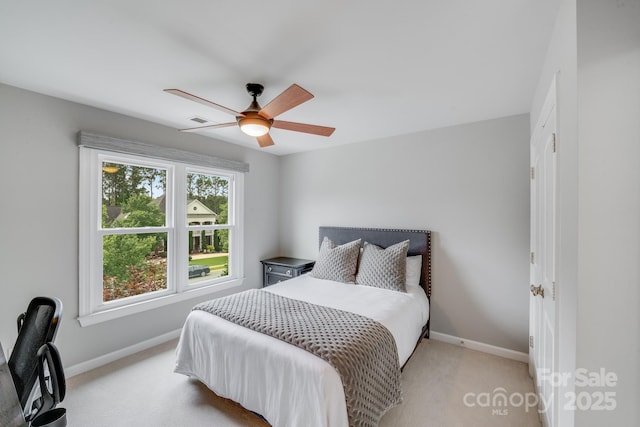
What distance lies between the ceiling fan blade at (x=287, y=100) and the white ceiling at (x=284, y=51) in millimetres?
276

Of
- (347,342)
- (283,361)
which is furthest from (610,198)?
(283,361)

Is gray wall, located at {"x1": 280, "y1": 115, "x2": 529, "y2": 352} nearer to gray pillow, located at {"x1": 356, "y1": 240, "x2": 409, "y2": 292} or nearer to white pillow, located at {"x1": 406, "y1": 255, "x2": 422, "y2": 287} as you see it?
white pillow, located at {"x1": 406, "y1": 255, "x2": 422, "y2": 287}

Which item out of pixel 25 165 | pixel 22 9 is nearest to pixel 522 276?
pixel 22 9

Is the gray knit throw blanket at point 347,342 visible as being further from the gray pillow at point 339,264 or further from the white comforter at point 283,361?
the gray pillow at point 339,264

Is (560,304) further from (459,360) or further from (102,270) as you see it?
(102,270)

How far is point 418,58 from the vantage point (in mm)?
1707

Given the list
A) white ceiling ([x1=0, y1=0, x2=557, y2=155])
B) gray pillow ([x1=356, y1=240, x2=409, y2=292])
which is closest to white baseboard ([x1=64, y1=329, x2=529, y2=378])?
gray pillow ([x1=356, y1=240, x2=409, y2=292])

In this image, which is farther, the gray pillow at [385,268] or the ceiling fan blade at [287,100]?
the gray pillow at [385,268]

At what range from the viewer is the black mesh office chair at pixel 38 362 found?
4.09 feet

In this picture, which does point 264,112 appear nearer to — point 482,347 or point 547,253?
point 547,253

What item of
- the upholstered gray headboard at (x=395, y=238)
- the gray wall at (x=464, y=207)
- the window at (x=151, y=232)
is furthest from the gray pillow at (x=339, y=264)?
the window at (x=151, y=232)

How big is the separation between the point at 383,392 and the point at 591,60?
1.98 meters

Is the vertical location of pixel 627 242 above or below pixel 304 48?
below

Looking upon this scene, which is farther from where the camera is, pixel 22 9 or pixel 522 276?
pixel 522 276
